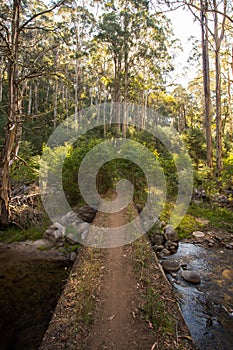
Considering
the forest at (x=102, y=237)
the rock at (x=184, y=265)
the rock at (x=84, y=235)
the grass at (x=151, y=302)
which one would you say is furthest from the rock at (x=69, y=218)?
the rock at (x=184, y=265)

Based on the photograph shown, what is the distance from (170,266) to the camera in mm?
5770

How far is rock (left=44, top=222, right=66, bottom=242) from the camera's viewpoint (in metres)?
7.20

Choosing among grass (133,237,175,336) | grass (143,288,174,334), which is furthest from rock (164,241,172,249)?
grass (143,288,174,334)

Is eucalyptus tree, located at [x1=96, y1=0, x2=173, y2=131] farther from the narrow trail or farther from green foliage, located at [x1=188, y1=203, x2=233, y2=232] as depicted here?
the narrow trail

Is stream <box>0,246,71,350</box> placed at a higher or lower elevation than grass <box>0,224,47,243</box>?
lower

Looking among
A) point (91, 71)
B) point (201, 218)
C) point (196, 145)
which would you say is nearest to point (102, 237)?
point (201, 218)

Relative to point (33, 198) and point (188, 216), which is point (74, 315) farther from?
point (188, 216)

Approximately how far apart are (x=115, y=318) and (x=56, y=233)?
4.32 meters

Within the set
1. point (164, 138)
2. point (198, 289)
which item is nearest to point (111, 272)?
point (198, 289)

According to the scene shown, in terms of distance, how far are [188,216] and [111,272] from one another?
5.69 meters

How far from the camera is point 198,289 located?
4898 mm

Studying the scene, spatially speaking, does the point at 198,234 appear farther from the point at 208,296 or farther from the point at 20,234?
the point at 20,234

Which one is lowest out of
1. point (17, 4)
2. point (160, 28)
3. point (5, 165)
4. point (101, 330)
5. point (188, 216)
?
point (101, 330)

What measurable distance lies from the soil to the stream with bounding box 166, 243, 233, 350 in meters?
0.52
